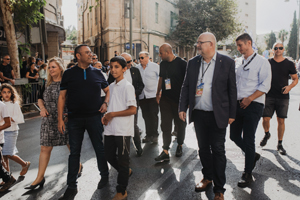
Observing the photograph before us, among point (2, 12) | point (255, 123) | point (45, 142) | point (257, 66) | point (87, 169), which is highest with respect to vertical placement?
point (2, 12)

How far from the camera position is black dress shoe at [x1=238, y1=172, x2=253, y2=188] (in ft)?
12.9

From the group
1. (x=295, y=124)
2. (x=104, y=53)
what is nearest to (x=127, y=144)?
(x=295, y=124)

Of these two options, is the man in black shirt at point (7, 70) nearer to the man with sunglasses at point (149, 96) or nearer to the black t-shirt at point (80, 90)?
the man with sunglasses at point (149, 96)

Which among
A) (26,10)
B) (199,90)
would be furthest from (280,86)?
(26,10)

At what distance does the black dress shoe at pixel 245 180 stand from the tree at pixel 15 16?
9765 millimetres

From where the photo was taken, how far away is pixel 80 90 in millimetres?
3756

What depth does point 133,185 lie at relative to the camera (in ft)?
13.3

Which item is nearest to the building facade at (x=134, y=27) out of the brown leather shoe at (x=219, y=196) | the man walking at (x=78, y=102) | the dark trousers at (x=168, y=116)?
the dark trousers at (x=168, y=116)

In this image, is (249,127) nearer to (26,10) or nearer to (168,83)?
(168,83)

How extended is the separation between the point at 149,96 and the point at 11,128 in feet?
10.3

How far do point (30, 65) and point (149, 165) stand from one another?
9056 mm

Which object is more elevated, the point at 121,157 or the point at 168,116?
the point at 168,116

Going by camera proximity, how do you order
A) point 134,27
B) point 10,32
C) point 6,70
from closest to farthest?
1. point 6,70
2. point 10,32
3. point 134,27

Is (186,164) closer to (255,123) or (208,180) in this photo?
(208,180)
